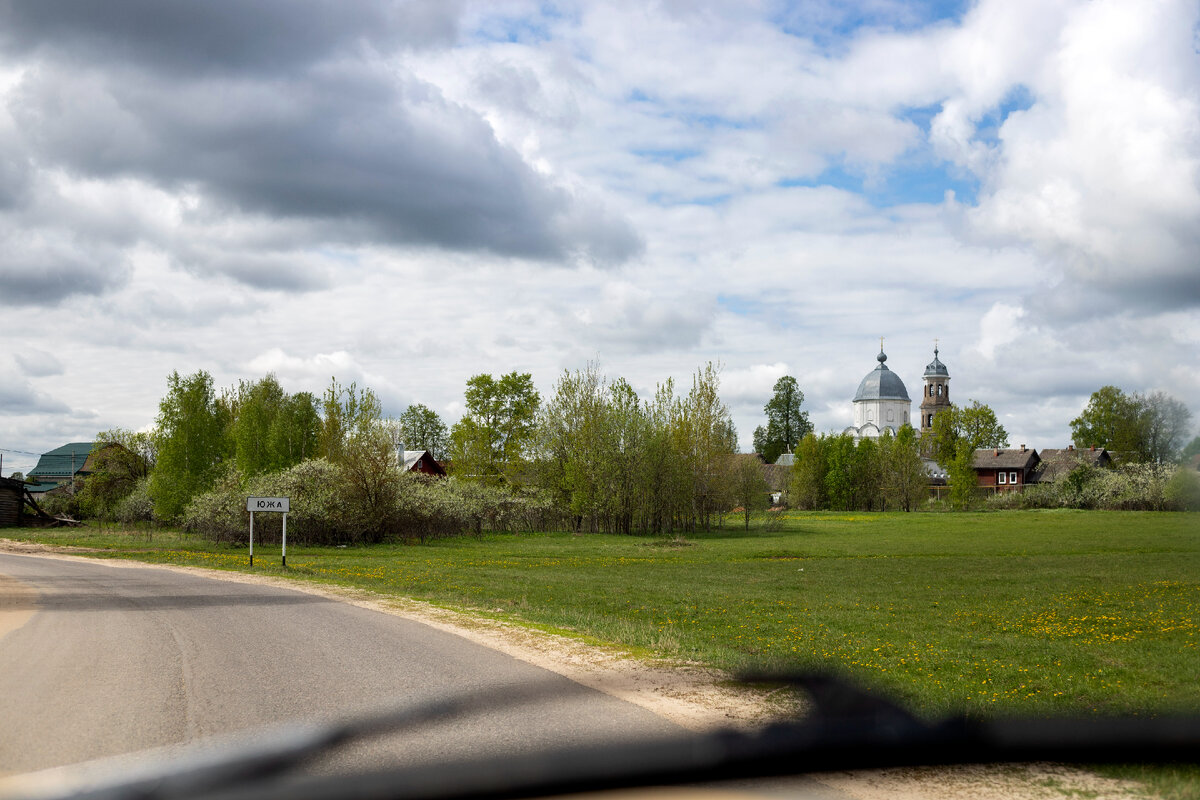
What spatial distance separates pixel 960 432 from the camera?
278 feet

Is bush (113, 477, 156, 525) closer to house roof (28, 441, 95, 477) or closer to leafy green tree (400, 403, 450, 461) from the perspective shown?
leafy green tree (400, 403, 450, 461)

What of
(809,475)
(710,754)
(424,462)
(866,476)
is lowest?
(710,754)

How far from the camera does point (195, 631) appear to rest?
45.8ft

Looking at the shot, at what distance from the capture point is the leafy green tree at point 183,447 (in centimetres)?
4491

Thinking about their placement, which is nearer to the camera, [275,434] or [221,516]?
[221,516]

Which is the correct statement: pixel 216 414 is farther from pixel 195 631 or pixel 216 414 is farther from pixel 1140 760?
pixel 1140 760

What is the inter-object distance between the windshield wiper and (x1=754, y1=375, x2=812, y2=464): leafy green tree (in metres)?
130

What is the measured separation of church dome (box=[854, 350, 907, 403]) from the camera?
524ft

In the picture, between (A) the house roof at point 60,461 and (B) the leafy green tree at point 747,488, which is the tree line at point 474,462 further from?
(A) the house roof at point 60,461

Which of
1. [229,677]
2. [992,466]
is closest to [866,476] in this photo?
[992,466]

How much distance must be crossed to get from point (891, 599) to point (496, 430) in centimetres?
4800

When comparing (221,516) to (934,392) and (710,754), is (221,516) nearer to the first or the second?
(710,754)

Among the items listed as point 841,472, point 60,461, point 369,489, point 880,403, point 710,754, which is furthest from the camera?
point 880,403

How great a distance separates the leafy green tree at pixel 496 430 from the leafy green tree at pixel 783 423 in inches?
2685
